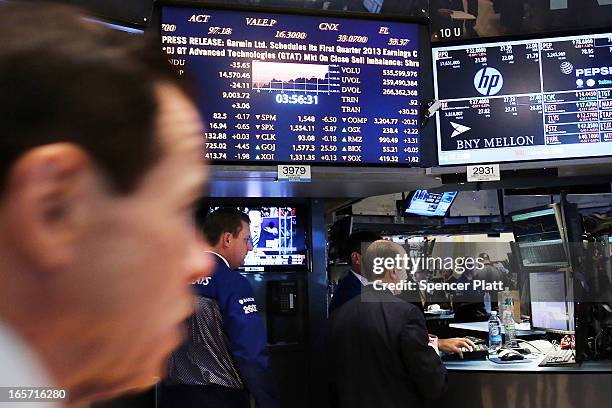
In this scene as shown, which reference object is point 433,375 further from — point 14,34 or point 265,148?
point 14,34

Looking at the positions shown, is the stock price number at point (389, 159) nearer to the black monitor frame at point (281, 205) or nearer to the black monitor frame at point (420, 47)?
the black monitor frame at point (420, 47)

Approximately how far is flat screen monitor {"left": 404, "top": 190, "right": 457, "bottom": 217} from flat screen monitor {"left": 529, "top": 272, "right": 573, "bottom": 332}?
178cm

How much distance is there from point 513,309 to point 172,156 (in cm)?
416

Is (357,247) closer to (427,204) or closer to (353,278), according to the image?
(353,278)

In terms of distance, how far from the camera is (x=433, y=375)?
2.88 metres

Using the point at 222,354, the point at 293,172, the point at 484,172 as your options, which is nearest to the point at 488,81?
the point at 484,172

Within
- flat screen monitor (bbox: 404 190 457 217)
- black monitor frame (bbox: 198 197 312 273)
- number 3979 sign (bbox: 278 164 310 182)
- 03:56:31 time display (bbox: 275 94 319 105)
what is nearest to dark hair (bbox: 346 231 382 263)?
black monitor frame (bbox: 198 197 312 273)

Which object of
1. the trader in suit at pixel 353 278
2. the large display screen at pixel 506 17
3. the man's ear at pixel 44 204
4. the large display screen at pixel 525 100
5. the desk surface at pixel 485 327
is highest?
the large display screen at pixel 506 17

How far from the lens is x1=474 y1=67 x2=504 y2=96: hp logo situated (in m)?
2.90

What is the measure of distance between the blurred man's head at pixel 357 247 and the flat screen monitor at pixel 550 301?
3.45 feet

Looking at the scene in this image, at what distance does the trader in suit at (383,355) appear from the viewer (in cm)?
288

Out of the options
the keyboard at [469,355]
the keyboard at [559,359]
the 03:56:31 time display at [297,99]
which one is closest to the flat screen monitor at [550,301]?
the keyboard at [559,359]

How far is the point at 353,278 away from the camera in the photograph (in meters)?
3.45

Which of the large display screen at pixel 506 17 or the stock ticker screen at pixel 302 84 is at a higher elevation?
the large display screen at pixel 506 17
